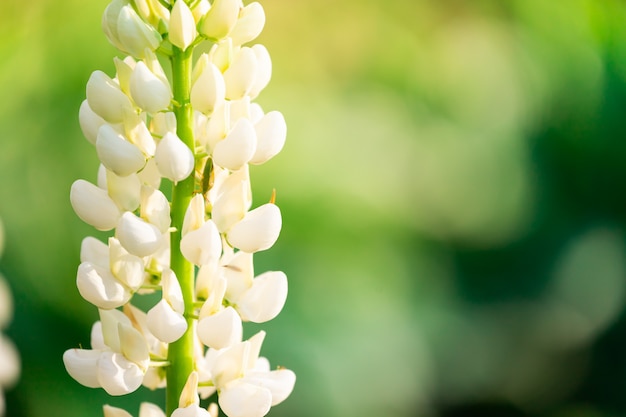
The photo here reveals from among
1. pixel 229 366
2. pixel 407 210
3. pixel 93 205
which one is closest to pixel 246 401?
pixel 229 366

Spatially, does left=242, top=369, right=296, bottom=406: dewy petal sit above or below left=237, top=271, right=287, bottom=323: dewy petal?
below

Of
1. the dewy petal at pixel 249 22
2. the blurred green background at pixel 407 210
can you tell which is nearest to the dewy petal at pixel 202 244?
the dewy petal at pixel 249 22

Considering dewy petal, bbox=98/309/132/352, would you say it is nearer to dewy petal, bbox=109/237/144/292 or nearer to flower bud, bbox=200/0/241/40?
dewy petal, bbox=109/237/144/292

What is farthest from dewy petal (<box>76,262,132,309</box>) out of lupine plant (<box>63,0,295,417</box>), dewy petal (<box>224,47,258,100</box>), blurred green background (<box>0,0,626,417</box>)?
blurred green background (<box>0,0,626,417</box>)

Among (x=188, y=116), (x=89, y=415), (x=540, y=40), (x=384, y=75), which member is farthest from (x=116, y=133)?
(x=540, y=40)

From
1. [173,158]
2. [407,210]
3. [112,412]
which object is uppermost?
[407,210]

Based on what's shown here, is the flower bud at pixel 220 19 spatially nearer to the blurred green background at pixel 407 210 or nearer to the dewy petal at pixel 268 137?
the dewy petal at pixel 268 137

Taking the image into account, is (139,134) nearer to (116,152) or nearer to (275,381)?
(116,152)

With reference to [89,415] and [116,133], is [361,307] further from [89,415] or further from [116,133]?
[116,133]
